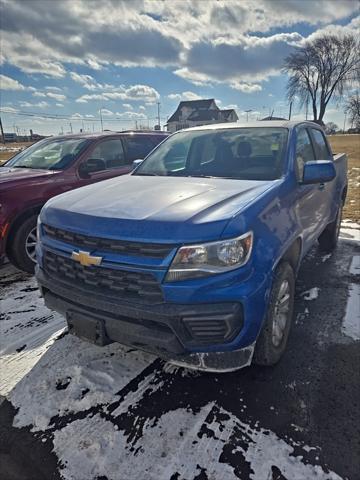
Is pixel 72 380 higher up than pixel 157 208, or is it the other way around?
pixel 157 208

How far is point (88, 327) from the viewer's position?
2127mm

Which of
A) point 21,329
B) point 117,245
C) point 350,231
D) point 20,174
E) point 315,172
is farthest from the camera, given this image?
point 350,231

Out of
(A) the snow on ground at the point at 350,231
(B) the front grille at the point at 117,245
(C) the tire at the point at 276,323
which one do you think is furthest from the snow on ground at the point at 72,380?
(A) the snow on ground at the point at 350,231

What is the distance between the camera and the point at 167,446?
189cm

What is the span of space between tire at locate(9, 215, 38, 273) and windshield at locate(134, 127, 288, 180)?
159cm

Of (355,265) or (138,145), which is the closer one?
(355,265)

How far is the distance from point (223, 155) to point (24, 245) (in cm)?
260

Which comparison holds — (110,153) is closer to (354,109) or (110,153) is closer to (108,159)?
(108,159)

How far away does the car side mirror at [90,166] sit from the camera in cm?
455

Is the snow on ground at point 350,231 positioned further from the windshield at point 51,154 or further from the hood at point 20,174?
the hood at point 20,174

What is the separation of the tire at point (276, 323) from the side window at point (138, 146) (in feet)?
12.4

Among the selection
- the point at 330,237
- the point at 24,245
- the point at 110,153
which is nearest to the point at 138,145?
the point at 110,153

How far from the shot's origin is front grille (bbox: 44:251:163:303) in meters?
1.93

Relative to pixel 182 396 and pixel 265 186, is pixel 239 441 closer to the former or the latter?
pixel 182 396
